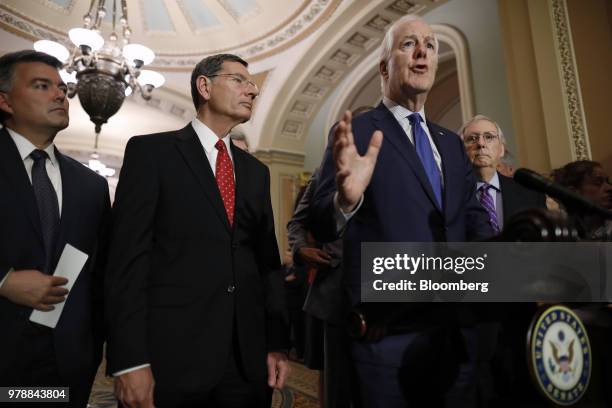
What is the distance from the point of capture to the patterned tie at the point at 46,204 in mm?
1317

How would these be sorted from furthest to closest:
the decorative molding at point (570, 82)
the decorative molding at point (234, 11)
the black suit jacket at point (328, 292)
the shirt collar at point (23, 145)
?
the decorative molding at point (234, 11)
the decorative molding at point (570, 82)
the shirt collar at point (23, 145)
the black suit jacket at point (328, 292)

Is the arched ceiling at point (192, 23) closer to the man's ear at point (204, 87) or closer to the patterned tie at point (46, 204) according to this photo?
the man's ear at point (204, 87)

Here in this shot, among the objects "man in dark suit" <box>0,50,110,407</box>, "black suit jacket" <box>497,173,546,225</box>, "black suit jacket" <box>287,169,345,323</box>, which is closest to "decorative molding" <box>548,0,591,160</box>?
"black suit jacket" <box>497,173,546,225</box>

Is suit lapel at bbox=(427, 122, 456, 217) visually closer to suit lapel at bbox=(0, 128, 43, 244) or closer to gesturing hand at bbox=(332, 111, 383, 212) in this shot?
gesturing hand at bbox=(332, 111, 383, 212)

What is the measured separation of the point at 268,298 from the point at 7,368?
2.42 feet

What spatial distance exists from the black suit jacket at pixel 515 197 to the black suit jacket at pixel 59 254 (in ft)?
5.11

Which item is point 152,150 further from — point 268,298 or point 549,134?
point 549,134

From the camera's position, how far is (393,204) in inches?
40.6

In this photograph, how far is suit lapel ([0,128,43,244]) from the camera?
4.22 feet

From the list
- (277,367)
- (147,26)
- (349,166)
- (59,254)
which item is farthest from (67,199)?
(147,26)

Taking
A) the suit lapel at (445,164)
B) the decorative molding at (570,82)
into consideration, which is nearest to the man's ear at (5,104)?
the suit lapel at (445,164)

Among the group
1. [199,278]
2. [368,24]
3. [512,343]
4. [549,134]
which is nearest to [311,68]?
[368,24]

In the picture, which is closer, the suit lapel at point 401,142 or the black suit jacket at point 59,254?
the suit lapel at point 401,142

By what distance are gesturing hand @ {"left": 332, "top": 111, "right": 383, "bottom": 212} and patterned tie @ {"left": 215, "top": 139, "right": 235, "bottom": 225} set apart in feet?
1.74
